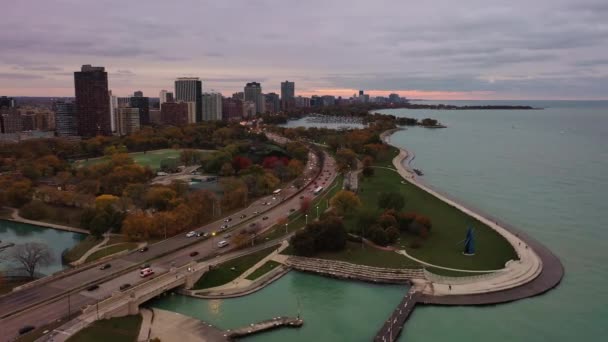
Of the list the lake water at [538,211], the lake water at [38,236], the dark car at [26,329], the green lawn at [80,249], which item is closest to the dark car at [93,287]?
the dark car at [26,329]

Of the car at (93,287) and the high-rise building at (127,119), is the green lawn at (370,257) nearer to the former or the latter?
the car at (93,287)

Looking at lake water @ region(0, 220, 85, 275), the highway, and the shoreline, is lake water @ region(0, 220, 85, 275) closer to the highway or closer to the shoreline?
the highway

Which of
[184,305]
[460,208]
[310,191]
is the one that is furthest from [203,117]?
[184,305]

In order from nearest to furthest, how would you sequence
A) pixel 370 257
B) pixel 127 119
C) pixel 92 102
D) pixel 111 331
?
pixel 111 331 < pixel 370 257 < pixel 92 102 < pixel 127 119

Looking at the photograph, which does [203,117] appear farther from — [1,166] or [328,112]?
[1,166]

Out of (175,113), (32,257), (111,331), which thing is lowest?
(111,331)

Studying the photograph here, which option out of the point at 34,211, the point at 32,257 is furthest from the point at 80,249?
the point at 34,211

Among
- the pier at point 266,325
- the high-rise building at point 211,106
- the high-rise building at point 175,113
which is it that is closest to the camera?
the pier at point 266,325

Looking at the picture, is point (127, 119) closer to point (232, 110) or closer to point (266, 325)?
point (232, 110)
